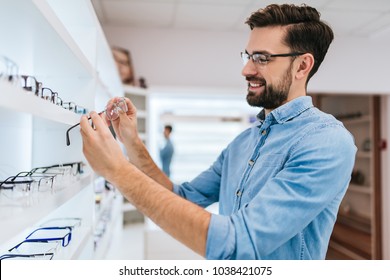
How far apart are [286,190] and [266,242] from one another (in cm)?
13

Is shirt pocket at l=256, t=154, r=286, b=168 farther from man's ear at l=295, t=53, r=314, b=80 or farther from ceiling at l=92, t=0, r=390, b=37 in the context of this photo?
ceiling at l=92, t=0, r=390, b=37

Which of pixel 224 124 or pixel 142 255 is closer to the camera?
pixel 142 255

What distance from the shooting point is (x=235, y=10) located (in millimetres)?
2311

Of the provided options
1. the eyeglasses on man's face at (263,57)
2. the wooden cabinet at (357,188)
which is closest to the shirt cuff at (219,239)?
the eyeglasses on man's face at (263,57)

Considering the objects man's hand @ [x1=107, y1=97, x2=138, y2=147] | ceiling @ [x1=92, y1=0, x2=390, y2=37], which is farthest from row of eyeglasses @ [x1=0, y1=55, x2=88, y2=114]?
ceiling @ [x1=92, y1=0, x2=390, y2=37]

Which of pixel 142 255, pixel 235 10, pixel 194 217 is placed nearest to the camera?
pixel 194 217

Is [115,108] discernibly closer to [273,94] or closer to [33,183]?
[33,183]

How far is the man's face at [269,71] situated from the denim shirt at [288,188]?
45 mm

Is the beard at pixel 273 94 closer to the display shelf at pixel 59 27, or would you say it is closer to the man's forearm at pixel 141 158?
the man's forearm at pixel 141 158

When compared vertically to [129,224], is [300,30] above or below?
above

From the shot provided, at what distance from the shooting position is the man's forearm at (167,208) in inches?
30.9
